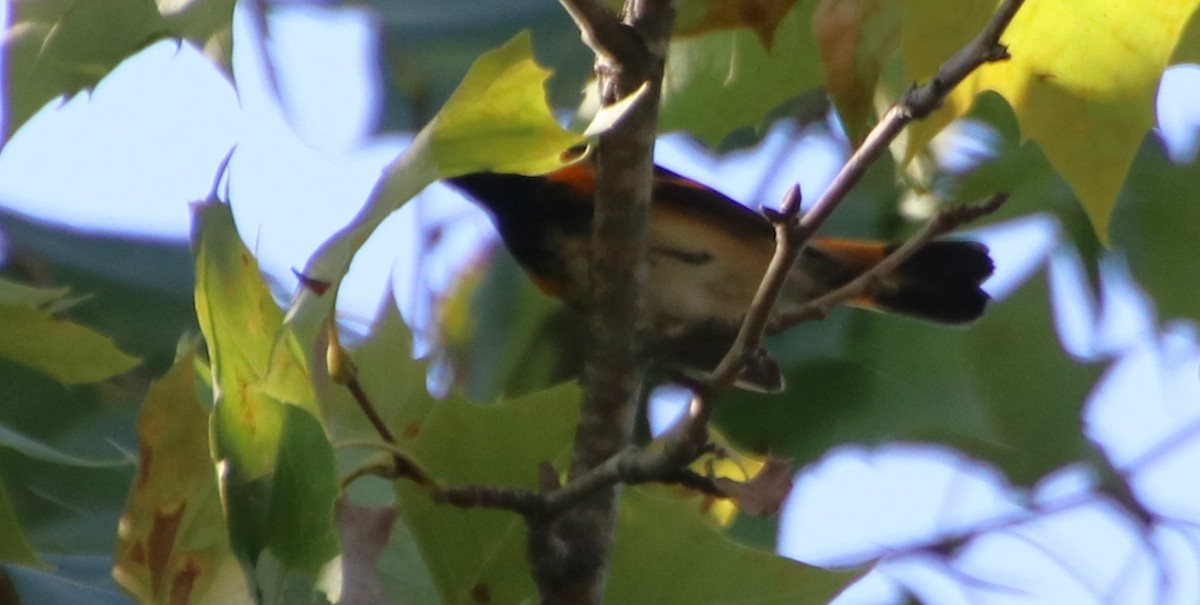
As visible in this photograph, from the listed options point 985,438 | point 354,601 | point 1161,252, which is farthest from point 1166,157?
point 354,601

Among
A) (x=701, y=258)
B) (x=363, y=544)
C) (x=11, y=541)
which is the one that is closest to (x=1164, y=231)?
(x=701, y=258)

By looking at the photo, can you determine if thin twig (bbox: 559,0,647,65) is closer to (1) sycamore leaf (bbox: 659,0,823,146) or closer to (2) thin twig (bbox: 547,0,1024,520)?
(2) thin twig (bbox: 547,0,1024,520)

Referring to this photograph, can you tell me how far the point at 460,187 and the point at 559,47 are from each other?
1.80ft

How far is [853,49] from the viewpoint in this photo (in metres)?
1.16

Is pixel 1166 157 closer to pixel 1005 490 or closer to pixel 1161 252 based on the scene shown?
pixel 1161 252

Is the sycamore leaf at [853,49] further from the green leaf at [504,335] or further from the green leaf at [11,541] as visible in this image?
the green leaf at [504,335]

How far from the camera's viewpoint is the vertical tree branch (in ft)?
3.88

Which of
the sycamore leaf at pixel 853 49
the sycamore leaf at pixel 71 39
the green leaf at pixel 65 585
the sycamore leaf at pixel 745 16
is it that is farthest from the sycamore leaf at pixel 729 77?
the green leaf at pixel 65 585

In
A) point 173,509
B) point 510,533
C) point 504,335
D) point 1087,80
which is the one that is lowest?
point 504,335

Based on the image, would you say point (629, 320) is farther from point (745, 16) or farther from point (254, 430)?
point (254, 430)

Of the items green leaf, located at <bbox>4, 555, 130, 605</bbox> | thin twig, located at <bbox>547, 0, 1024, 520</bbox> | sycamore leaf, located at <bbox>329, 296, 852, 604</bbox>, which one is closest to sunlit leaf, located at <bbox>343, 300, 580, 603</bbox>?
sycamore leaf, located at <bbox>329, 296, 852, 604</bbox>

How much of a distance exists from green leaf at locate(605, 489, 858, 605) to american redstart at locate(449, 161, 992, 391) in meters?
0.68

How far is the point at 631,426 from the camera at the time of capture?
1352 millimetres

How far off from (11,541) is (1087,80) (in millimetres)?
1090
